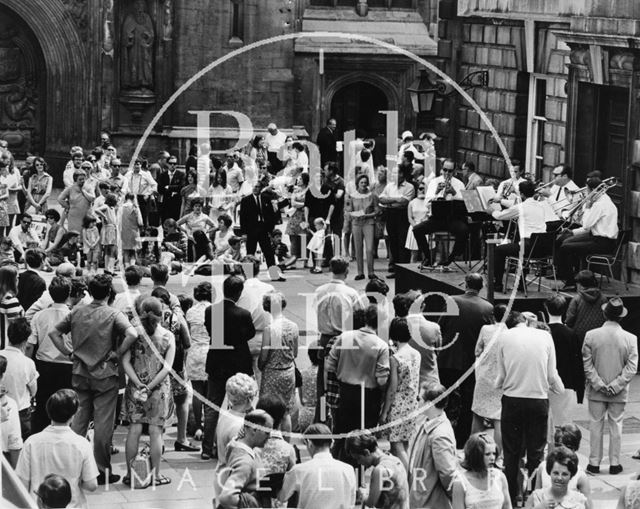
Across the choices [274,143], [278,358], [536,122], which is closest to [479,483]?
[278,358]

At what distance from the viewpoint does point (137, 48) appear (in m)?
34.4

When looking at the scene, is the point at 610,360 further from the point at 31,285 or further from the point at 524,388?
the point at 31,285

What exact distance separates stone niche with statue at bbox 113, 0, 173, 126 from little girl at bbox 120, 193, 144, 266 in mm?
10781

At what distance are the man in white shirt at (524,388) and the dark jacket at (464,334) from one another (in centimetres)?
141

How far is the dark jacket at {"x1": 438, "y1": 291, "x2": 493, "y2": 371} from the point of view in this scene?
14805 mm

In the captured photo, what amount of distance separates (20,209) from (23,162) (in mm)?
7850

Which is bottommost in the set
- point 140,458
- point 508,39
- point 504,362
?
point 140,458

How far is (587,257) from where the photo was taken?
61.7 feet

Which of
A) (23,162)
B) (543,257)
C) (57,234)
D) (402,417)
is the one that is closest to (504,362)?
(402,417)

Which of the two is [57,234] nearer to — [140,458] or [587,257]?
[587,257]

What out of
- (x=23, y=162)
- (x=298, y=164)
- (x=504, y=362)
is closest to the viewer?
(x=504, y=362)

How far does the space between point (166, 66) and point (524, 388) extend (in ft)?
74.4

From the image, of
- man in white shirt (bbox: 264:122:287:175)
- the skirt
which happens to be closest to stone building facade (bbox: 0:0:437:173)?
man in white shirt (bbox: 264:122:287:175)

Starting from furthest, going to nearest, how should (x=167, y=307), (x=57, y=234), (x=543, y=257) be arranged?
(x=57, y=234) → (x=543, y=257) → (x=167, y=307)
